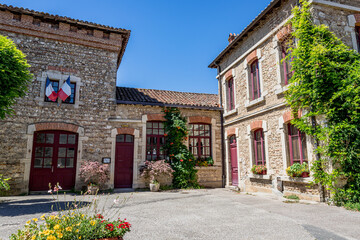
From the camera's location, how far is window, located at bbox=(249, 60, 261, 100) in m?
9.03

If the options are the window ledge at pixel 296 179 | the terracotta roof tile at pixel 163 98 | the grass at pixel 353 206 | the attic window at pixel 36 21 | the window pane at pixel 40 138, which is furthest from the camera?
the terracotta roof tile at pixel 163 98

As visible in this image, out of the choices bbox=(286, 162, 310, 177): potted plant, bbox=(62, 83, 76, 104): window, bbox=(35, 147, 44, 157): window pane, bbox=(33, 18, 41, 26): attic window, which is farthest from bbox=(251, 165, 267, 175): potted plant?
bbox=(33, 18, 41, 26): attic window

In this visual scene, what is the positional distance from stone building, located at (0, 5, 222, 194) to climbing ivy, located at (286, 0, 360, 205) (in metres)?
5.15

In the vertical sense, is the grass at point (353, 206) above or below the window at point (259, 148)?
below

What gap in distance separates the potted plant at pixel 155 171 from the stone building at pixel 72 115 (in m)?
0.43

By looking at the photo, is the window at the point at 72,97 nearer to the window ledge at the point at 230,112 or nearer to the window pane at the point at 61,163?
the window pane at the point at 61,163

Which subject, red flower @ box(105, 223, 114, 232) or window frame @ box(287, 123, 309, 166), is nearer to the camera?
red flower @ box(105, 223, 114, 232)

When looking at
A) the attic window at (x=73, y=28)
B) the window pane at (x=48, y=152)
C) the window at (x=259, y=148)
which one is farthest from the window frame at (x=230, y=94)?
the window pane at (x=48, y=152)

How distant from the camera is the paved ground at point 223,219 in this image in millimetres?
3843

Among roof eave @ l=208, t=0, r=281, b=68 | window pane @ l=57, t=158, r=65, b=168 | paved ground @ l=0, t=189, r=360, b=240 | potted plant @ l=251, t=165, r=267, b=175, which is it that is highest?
roof eave @ l=208, t=0, r=281, b=68

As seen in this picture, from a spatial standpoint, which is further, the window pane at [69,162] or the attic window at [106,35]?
the attic window at [106,35]

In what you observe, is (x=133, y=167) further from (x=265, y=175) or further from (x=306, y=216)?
(x=306, y=216)

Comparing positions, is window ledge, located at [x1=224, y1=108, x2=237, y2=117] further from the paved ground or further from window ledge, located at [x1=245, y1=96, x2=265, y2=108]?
the paved ground

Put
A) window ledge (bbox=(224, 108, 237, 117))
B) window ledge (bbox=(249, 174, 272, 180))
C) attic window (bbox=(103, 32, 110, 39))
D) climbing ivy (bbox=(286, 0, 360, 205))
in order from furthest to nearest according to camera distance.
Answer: window ledge (bbox=(224, 108, 237, 117)), attic window (bbox=(103, 32, 110, 39)), window ledge (bbox=(249, 174, 272, 180)), climbing ivy (bbox=(286, 0, 360, 205))
